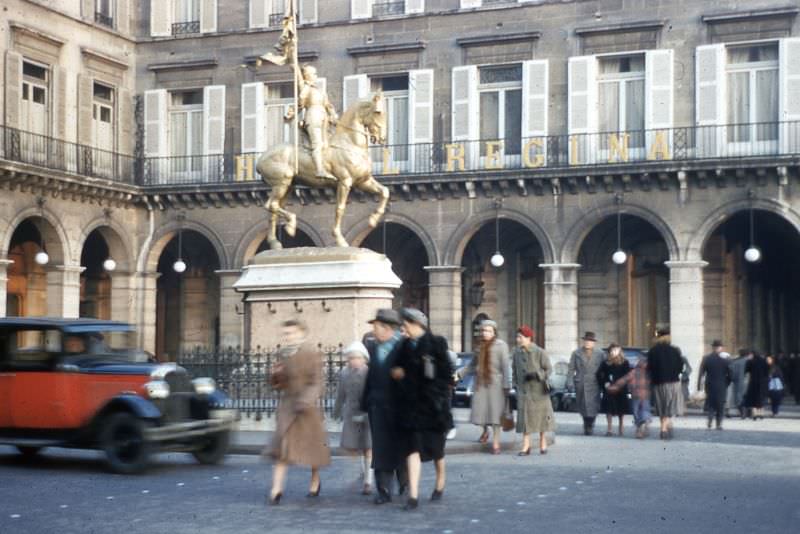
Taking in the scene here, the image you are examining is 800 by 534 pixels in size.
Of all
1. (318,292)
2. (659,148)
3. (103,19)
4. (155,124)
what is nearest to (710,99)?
(659,148)

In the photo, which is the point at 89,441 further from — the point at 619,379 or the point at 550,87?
the point at 550,87

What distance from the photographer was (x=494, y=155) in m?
Result: 34.2

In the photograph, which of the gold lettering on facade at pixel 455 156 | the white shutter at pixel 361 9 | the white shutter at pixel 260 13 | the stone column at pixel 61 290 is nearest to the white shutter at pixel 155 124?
the white shutter at pixel 260 13

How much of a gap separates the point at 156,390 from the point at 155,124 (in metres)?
23.5

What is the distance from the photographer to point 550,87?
111ft

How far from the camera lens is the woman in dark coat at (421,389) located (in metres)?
11.7

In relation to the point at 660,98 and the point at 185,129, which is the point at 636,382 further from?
the point at 185,129

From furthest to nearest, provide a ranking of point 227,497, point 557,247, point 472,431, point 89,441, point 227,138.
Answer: point 227,138 < point 557,247 < point 472,431 < point 89,441 < point 227,497

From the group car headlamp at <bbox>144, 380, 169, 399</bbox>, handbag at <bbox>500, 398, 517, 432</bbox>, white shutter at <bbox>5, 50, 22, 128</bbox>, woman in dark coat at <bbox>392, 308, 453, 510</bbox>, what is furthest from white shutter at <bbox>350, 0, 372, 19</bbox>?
woman in dark coat at <bbox>392, 308, 453, 510</bbox>

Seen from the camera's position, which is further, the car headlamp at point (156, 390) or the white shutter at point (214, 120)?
the white shutter at point (214, 120)

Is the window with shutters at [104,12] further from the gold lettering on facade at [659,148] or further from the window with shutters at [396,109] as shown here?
the gold lettering on facade at [659,148]

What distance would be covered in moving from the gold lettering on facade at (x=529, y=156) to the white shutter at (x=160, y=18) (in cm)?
1070

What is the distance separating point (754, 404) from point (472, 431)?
9134mm

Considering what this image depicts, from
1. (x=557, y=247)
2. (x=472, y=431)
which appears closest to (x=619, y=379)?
(x=472, y=431)
